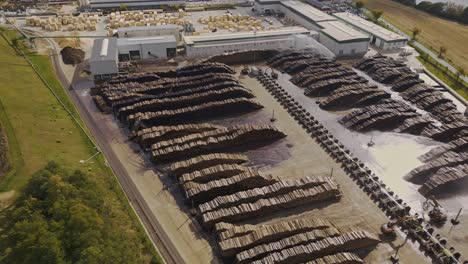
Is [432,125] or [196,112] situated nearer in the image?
[432,125]

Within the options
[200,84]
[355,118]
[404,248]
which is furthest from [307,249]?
[200,84]

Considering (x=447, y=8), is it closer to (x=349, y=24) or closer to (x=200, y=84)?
(x=349, y=24)

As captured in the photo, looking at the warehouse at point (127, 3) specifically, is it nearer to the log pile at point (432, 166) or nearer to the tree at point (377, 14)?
the tree at point (377, 14)

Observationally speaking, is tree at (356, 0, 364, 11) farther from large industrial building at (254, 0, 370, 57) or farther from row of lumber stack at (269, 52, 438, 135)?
row of lumber stack at (269, 52, 438, 135)

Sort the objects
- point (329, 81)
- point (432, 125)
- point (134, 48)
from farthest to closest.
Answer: point (134, 48)
point (329, 81)
point (432, 125)

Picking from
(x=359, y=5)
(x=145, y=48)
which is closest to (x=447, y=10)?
(x=359, y=5)

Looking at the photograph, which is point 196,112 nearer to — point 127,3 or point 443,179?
point 443,179

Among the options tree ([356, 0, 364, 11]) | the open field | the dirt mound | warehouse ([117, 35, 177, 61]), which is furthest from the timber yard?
tree ([356, 0, 364, 11])

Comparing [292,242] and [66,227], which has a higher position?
[66,227]
